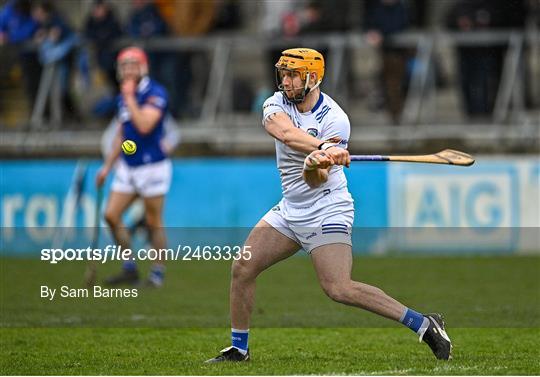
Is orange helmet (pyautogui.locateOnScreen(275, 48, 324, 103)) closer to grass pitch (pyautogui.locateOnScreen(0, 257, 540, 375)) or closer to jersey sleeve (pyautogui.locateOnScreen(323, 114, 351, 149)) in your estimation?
jersey sleeve (pyautogui.locateOnScreen(323, 114, 351, 149))

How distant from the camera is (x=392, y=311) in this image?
8852 mm

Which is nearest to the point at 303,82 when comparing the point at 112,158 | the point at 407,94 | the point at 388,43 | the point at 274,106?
the point at 274,106

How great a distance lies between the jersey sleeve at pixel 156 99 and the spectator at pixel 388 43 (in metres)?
4.48

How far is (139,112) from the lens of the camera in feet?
46.4

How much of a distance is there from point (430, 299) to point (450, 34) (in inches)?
228

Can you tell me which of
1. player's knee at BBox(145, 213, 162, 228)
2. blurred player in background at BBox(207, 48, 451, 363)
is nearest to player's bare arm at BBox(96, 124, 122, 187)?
player's knee at BBox(145, 213, 162, 228)

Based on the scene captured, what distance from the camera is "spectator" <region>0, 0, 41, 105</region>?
19438mm

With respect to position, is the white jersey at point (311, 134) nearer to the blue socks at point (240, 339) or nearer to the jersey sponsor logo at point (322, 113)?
the jersey sponsor logo at point (322, 113)

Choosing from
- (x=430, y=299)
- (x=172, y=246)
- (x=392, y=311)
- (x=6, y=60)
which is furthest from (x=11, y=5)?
(x=392, y=311)

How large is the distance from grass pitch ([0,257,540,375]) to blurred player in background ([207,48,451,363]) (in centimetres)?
36

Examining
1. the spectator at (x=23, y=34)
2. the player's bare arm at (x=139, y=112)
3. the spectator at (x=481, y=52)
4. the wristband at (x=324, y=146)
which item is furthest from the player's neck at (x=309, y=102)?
the spectator at (x=23, y=34)

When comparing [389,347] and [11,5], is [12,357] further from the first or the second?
[11,5]

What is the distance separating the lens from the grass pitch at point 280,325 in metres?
9.10

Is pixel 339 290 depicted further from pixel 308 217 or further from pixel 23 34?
pixel 23 34
